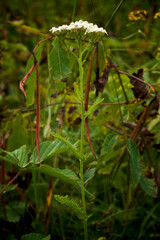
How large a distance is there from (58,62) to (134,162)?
362 mm

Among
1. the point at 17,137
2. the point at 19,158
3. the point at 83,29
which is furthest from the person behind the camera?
the point at 17,137

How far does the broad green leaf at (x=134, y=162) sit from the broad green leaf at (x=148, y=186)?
75mm

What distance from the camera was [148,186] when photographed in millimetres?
915

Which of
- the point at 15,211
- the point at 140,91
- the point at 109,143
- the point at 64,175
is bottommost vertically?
the point at 15,211

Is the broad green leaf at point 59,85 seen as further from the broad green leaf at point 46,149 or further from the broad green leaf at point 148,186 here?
the broad green leaf at point 148,186

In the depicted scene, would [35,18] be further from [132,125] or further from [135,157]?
[135,157]

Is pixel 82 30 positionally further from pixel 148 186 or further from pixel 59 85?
pixel 148 186

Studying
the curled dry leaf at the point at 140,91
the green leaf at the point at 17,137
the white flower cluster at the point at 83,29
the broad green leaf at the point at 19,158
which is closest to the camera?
the white flower cluster at the point at 83,29

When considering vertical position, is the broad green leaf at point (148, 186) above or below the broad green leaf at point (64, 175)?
below

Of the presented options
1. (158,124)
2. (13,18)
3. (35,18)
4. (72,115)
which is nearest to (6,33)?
(13,18)

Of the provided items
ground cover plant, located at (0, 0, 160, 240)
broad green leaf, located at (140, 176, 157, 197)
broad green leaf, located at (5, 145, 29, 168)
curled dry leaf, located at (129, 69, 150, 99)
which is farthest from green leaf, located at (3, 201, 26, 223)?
curled dry leaf, located at (129, 69, 150, 99)

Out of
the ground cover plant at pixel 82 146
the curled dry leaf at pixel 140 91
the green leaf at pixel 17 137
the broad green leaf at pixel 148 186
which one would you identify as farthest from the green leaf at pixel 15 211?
the curled dry leaf at pixel 140 91

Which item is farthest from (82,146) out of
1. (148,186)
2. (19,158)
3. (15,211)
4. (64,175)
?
(15,211)

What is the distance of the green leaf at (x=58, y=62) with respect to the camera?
0.75m
